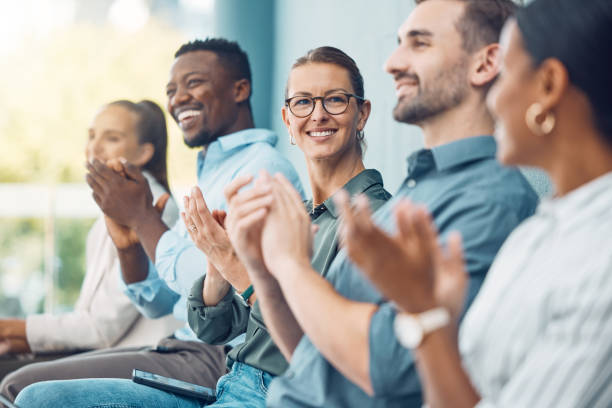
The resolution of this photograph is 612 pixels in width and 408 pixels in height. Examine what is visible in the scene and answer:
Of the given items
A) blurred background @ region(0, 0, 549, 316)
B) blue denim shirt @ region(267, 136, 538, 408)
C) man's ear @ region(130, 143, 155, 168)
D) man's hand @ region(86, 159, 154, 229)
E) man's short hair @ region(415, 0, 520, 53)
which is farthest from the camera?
blurred background @ region(0, 0, 549, 316)

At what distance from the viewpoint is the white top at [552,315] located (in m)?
0.62

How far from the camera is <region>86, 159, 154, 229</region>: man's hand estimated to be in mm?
1928

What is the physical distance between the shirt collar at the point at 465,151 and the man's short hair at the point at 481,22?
14 cm

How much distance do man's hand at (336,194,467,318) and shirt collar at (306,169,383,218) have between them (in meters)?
0.65

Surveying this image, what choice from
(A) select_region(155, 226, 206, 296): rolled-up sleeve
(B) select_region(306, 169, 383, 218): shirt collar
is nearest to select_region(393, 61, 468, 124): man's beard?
(B) select_region(306, 169, 383, 218): shirt collar

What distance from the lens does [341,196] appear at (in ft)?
2.47

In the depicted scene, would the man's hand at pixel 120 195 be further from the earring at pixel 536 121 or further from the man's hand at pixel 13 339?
the earring at pixel 536 121

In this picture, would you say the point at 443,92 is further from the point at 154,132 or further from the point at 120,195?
the point at 154,132

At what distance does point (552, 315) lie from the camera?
66 cm

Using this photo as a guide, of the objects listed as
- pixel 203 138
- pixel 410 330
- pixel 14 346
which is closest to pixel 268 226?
pixel 410 330

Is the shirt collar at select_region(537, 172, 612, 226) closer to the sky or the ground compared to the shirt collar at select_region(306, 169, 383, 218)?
closer to the sky

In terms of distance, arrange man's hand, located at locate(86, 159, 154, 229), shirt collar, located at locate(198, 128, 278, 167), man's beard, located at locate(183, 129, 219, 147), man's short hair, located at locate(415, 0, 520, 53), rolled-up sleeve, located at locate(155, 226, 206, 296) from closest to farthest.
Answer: man's short hair, located at locate(415, 0, 520, 53) → rolled-up sleeve, located at locate(155, 226, 206, 296) → man's hand, located at locate(86, 159, 154, 229) → shirt collar, located at locate(198, 128, 278, 167) → man's beard, located at locate(183, 129, 219, 147)

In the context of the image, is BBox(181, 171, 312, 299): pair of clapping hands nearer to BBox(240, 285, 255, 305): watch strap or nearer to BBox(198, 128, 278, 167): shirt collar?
BBox(240, 285, 255, 305): watch strap

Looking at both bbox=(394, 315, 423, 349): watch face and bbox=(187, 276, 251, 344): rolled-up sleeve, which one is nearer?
bbox=(394, 315, 423, 349): watch face
